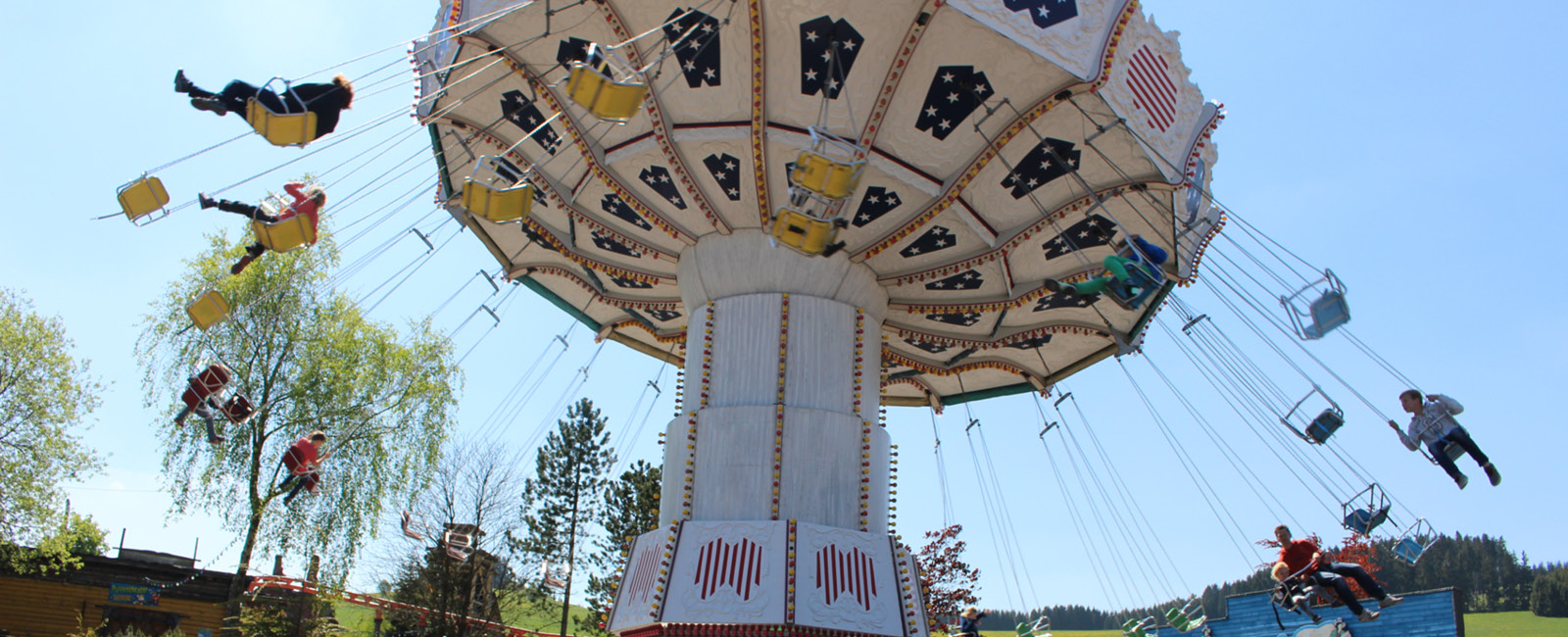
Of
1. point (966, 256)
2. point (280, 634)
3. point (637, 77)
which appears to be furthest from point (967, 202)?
point (280, 634)

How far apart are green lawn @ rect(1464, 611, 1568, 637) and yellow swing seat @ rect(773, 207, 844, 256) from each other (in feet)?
149

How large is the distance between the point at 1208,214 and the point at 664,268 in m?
9.31

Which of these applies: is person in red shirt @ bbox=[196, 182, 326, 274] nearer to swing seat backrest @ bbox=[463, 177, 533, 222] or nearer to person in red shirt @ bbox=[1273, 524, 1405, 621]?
swing seat backrest @ bbox=[463, 177, 533, 222]

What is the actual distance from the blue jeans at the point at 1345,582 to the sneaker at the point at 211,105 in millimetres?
13998

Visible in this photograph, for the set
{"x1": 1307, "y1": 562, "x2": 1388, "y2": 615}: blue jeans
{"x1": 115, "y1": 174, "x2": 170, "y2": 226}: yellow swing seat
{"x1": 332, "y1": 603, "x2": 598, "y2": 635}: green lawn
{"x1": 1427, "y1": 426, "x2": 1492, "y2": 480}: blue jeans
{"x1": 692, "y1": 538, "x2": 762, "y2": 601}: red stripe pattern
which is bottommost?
{"x1": 1307, "y1": 562, "x2": 1388, "y2": 615}: blue jeans

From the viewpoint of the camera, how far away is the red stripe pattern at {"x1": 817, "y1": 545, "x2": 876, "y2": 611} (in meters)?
15.1

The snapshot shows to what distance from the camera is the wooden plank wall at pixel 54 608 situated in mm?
25562

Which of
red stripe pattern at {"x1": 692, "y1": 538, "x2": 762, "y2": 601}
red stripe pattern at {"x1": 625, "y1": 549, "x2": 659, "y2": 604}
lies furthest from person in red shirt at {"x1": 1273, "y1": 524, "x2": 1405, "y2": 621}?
red stripe pattern at {"x1": 625, "y1": 549, "x2": 659, "y2": 604}

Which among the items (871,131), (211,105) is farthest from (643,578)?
(211,105)

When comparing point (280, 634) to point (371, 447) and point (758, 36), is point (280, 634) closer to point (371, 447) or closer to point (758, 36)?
point (371, 447)

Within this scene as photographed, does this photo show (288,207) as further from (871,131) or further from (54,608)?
(54,608)

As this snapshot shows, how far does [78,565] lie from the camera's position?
82.6ft

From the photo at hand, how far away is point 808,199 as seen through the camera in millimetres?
13477

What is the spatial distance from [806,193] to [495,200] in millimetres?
3729
